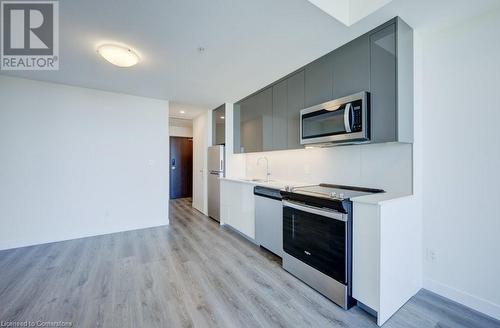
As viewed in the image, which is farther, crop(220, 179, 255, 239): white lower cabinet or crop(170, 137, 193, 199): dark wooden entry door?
crop(170, 137, 193, 199): dark wooden entry door

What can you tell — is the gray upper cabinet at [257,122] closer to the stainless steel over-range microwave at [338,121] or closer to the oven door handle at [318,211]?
the stainless steel over-range microwave at [338,121]

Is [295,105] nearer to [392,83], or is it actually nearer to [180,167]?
[392,83]

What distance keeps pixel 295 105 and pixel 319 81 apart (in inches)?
17.3

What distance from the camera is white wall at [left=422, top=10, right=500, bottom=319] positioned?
5.36 feet

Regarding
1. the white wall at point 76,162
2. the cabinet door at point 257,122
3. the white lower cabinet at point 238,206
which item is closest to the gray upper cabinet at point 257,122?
the cabinet door at point 257,122

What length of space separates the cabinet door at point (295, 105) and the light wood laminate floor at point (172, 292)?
61.1 inches

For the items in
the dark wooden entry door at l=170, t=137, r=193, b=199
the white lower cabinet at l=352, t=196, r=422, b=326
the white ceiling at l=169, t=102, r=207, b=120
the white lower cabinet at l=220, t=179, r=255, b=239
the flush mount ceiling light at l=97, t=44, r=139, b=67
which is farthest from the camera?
the dark wooden entry door at l=170, t=137, r=193, b=199

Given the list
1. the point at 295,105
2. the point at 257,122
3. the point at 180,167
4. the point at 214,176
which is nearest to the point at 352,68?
the point at 295,105

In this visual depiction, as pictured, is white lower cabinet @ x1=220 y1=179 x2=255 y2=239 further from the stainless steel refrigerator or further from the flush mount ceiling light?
the flush mount ceiling light

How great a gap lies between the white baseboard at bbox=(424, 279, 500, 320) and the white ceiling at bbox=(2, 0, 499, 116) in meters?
2.31

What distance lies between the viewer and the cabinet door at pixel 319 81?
2.26 meters

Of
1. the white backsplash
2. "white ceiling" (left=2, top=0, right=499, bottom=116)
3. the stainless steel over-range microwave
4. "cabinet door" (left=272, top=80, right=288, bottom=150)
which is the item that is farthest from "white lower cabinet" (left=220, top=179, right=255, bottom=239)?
"white ceiling" (left=2, top=0, right=499, bottom=116)

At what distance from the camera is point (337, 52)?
2.18m

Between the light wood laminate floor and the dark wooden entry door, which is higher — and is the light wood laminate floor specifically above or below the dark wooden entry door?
below
